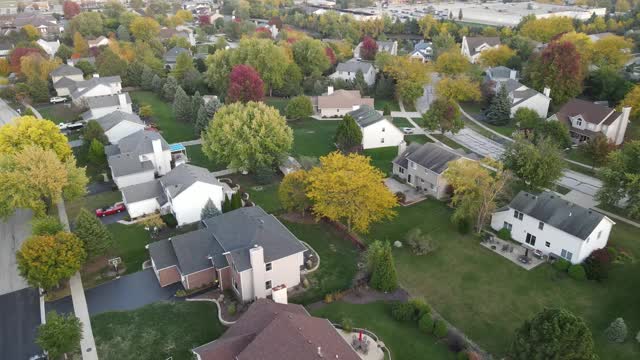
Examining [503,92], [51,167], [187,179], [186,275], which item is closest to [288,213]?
[187,179]

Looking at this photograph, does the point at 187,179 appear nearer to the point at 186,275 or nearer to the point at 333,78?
the point at 186,275

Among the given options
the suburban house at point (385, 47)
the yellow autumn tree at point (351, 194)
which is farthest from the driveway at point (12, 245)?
the suburban house at point (385, 47)

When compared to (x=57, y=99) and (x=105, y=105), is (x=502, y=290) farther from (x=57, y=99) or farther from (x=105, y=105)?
(x=57, y=99)

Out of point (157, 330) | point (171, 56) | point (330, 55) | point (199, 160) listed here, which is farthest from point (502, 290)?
point (171, 56)

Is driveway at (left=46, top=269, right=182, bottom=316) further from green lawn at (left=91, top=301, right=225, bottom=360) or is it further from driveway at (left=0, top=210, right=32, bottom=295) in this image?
driveway at (left=0, top=210, right=32, bottom=295)

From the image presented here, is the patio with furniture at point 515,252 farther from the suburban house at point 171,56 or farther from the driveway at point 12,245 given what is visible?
the suburban house at point 171,56

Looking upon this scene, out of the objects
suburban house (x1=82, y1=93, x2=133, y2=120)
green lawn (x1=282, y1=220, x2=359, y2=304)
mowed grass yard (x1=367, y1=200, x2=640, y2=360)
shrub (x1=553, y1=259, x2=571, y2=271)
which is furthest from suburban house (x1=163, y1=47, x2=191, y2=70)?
shrub (x1=553, y1=259, x2=571, y2=271)
